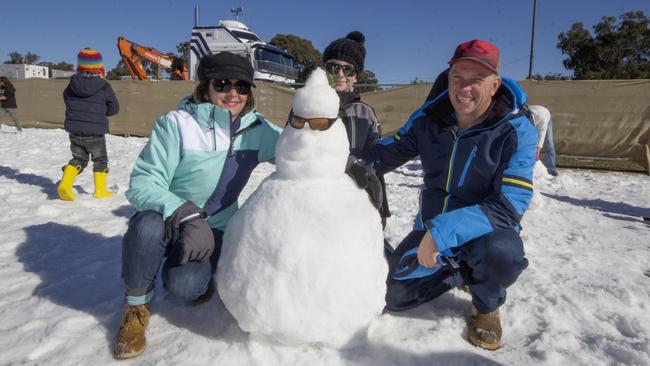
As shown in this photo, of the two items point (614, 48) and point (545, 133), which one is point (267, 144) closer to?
point (545, 133)

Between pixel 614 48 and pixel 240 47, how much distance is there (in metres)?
19.8

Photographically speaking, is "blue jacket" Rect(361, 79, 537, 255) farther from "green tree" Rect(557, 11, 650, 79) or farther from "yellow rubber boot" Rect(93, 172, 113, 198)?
"green tree" Rect(557, 11, 650, 79)

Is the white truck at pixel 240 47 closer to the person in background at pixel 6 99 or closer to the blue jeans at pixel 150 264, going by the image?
the person in background at pixel 6 99

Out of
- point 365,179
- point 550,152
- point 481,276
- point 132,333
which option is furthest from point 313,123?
point 550,152

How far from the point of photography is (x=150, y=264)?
1822mm

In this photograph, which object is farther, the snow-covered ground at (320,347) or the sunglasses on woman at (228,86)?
the sunglasses on woman at (228,86)

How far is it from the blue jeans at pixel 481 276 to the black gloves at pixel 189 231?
0.99 meters

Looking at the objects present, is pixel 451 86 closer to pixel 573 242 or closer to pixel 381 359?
pixel 381 359

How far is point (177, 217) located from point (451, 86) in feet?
4.88

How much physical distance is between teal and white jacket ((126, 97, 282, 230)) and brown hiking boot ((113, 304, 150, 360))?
1.59 feet

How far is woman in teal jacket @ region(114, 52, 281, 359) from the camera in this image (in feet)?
5.86

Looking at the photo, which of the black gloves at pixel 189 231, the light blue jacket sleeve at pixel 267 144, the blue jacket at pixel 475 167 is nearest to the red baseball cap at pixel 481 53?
the blue jacket at pixel 475 167

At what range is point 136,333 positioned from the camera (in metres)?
1.77

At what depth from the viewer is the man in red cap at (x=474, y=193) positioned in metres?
1.82
